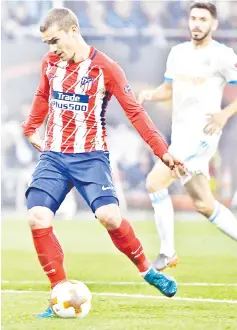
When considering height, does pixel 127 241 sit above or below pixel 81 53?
below

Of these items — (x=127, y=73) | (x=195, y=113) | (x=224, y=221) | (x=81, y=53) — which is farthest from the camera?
(x=127, y=73)

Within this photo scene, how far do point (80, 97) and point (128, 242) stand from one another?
3.05 feet

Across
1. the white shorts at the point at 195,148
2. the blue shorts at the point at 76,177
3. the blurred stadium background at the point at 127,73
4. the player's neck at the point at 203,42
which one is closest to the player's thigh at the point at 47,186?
the blue shorts at the point at 76,177

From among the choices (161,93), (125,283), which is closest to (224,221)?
(125,283)

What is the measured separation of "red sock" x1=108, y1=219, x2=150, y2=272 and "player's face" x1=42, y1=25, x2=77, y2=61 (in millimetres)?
1079

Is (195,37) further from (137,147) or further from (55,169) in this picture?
(137,147)

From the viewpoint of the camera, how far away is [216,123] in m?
8.62

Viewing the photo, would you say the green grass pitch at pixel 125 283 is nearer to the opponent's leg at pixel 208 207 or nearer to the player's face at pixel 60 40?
the opponent's leg at pixel 208 207

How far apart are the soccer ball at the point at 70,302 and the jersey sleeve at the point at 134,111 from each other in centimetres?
97

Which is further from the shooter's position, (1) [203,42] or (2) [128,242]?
(1) [203,42]

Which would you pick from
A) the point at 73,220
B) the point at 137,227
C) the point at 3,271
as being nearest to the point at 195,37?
the point at 3,271

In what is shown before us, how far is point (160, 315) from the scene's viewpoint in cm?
705

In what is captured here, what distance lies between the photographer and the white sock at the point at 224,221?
8977mm

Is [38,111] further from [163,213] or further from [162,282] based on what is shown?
[163,213]
